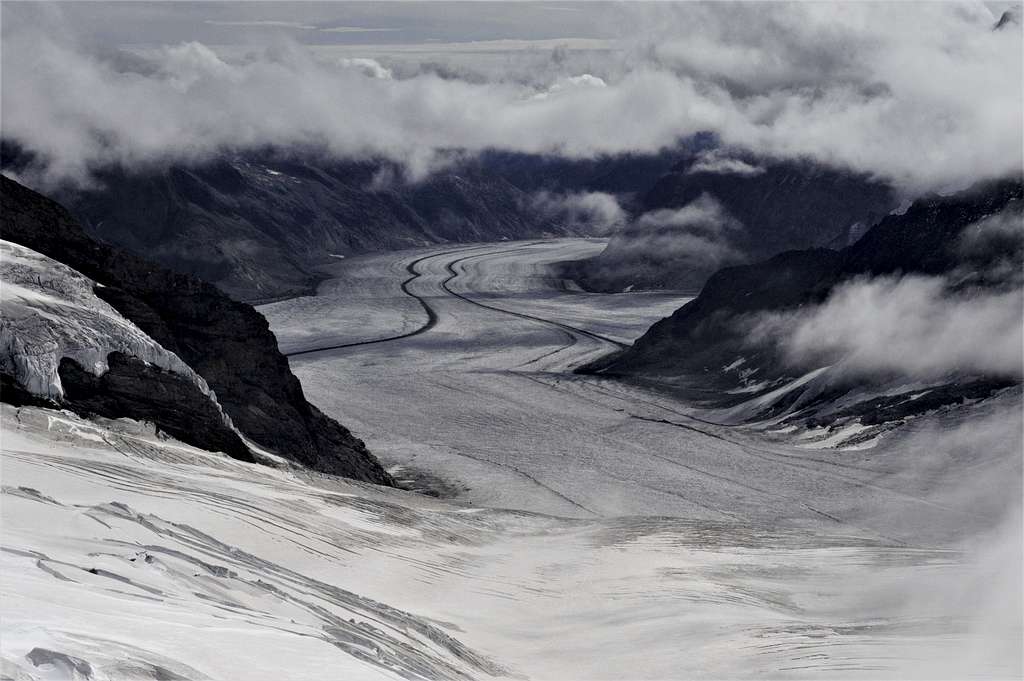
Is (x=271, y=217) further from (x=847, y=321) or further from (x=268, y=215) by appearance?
(x=847, y=321)

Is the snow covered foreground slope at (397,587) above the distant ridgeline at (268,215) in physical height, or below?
below

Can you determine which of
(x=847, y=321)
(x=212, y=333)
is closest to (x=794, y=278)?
(x=847, y=321)

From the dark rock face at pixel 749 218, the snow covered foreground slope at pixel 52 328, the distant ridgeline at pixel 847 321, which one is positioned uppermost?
the dark rock face at pixel 749 218

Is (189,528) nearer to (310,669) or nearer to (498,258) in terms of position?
(310,669)

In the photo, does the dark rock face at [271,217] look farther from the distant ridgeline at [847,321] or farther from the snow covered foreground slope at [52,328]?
the snow covered foreground slope at [52,328]

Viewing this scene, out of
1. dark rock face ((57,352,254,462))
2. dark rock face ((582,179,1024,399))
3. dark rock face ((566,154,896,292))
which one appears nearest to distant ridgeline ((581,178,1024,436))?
dark rock face ((582,179,1024,399))

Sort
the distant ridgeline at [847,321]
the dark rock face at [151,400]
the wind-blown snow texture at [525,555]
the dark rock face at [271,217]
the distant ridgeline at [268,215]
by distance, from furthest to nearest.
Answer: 1. the distant ridgeline at [268,215]
2. the dark rock face at [271,217]
3. the distant ridgeline at [847,321]
4. the dark rock face at [151,400]
5. the wind-blown snow texture at [525,555]

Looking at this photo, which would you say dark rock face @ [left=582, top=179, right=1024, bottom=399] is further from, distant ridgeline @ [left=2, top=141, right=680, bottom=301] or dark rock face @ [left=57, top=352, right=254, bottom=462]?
distant ridgeline @ [left=2, top=141, right=680, bottom=301]

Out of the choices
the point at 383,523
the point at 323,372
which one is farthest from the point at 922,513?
the point at 323,372

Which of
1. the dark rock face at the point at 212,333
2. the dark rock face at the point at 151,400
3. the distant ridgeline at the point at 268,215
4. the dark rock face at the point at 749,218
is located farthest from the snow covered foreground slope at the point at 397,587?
the dark rock face at the point at 749,218
